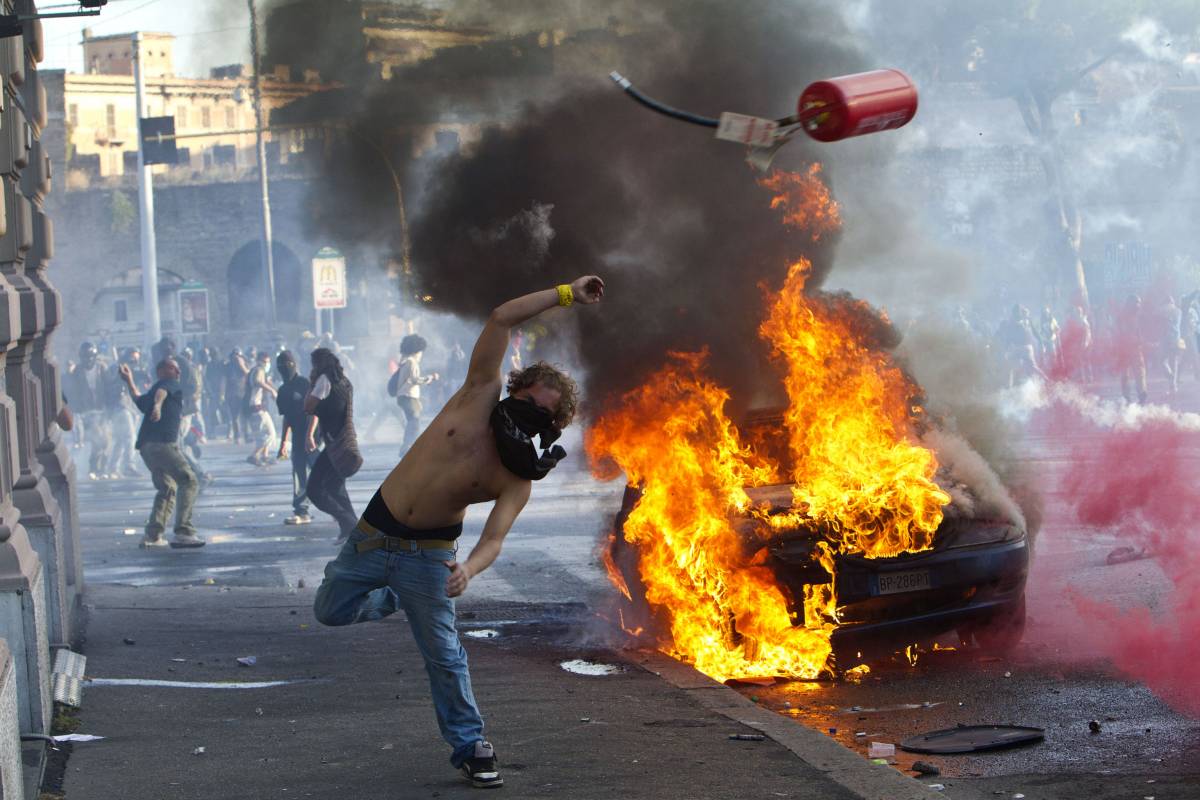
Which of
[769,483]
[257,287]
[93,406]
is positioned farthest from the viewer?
[257,287]

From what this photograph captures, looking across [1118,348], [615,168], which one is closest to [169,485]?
[615,168]

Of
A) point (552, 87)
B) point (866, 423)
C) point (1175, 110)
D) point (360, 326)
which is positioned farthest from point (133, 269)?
point (866, 423)

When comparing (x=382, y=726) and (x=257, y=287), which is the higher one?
(x=257, y=287)

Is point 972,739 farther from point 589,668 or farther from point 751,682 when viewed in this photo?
point 589,668

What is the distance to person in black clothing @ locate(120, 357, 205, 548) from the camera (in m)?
14.5

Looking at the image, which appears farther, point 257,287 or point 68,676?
point 257,287

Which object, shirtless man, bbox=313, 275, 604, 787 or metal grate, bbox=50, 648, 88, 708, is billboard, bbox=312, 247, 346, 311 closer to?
metal grate, bbox=50, 648, 88, 708

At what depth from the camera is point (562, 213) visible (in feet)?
37.1

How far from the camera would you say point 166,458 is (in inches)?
574

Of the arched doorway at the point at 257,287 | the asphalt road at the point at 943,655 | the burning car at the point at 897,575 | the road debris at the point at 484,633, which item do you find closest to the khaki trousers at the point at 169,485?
the asphalt road at the point at 943,655

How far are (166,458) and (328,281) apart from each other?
65.7 feet

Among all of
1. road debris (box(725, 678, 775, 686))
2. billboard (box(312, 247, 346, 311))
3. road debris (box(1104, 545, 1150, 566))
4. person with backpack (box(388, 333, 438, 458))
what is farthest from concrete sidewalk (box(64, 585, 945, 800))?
billboard (box(312, 247, 346, 311))

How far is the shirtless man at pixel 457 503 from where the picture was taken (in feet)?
18.5

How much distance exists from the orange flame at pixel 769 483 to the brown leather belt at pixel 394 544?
1918mm
